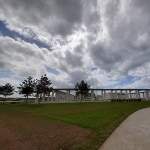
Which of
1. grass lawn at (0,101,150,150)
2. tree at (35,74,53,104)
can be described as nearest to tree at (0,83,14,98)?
tree at (35,74,53,104)

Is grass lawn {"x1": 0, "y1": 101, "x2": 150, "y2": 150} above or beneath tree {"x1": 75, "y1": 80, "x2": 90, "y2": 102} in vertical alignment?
beneath

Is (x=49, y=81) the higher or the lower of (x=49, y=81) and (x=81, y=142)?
the higher

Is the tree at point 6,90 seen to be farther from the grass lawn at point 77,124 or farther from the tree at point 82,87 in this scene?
the grass lawn at point 77,124

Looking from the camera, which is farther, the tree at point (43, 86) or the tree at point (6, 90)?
the tree at point (6, 90)

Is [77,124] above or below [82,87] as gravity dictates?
below

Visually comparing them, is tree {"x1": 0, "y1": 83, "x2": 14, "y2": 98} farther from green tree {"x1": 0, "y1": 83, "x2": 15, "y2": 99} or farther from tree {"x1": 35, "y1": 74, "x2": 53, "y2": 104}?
tree {"x1": 35, "y1": 74, "x2": 53, "y2": 104}

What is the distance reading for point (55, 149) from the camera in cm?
605

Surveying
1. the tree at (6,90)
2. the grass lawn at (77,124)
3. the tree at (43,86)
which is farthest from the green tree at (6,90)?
the grass lawn at (77,124)

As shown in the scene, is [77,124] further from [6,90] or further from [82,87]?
[6,90]

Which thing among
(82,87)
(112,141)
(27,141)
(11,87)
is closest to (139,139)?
(112,141)

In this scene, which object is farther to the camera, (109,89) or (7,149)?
(109,89)

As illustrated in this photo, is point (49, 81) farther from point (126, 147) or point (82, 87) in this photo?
point (126, 147)

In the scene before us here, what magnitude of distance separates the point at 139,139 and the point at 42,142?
4.08m

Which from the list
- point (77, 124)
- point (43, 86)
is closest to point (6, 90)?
point (43, 86)
